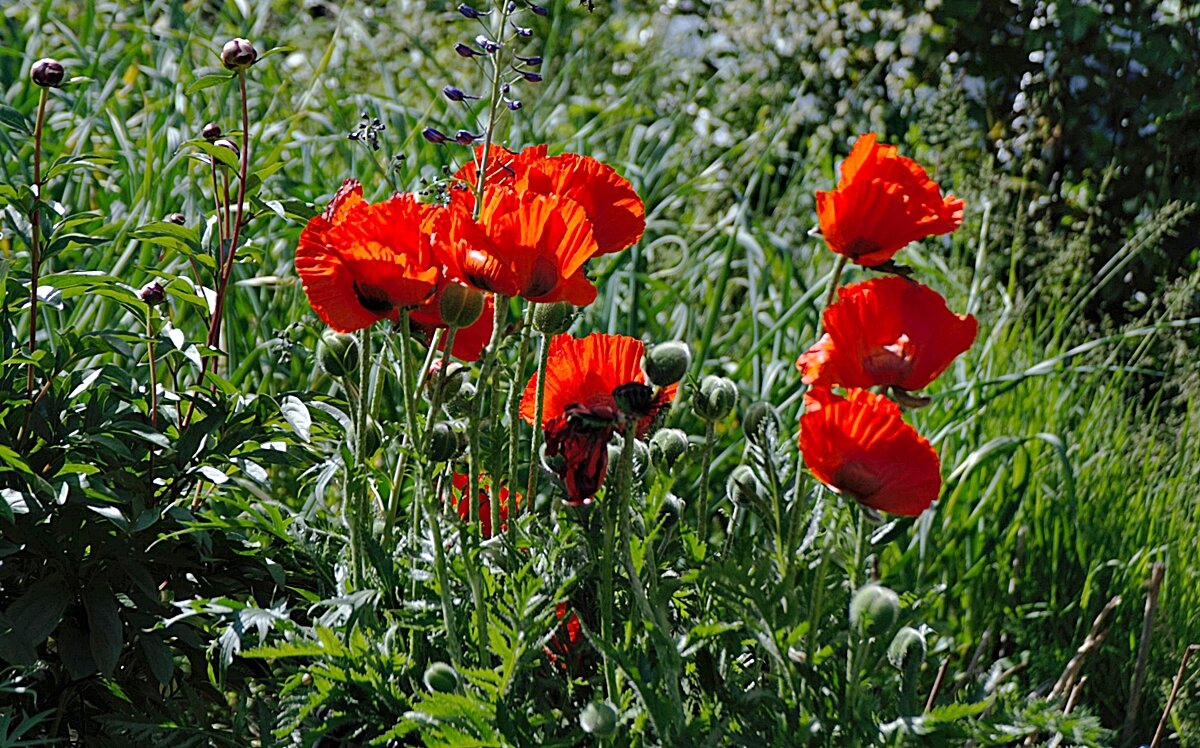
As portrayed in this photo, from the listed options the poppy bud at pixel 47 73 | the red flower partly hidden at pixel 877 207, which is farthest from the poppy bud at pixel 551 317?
the poppy bud at pixel 47 73

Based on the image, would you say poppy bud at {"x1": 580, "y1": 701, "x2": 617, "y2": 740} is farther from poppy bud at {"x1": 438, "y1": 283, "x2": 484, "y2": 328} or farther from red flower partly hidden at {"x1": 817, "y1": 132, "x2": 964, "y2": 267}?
red flower partly hidden at {"x1": 817, "y1": 132, "x2": 964, "y2": 267}

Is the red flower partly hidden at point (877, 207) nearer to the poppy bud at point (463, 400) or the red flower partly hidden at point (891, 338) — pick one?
the red flower partly hidden at point (891, 338)

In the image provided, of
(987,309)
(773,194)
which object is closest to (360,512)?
(987,309)

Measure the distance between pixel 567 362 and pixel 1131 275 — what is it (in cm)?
232

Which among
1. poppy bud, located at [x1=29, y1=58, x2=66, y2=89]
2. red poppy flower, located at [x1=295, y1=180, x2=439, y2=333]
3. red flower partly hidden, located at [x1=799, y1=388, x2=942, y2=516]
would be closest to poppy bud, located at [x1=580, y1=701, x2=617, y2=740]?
red flower partly hidden, located at [x1=799, y1=388, x2=942, y2=516]

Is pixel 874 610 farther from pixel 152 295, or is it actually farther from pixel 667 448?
pixel 152 295

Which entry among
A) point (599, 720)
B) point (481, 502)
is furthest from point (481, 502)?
→ point (599, 720)

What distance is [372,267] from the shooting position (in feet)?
2.91

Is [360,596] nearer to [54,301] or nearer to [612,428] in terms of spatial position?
[612,428]

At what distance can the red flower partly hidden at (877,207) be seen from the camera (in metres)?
0.96

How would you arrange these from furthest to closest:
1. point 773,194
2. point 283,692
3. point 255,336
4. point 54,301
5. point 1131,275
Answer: point 773,194 < point 1131,275 < point 255,336 < point 54,301 < point 283,692

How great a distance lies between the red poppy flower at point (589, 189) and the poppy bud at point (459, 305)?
0.38 feet

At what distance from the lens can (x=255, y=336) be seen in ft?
6.53

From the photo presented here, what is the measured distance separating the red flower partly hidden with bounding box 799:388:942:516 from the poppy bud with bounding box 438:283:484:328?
26 cm
